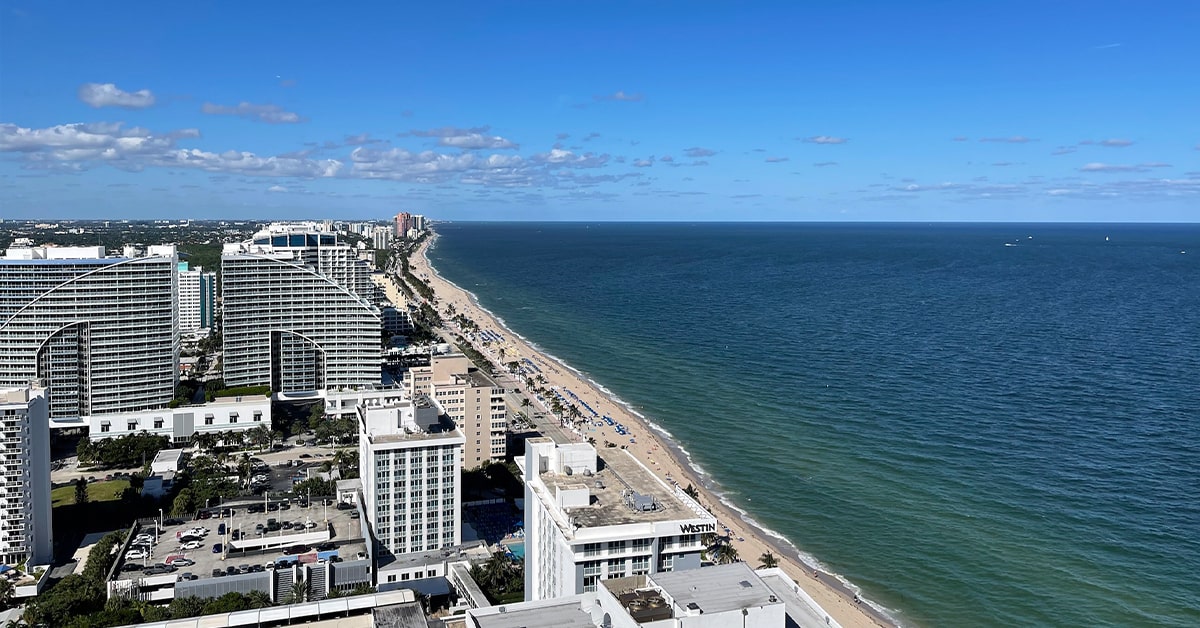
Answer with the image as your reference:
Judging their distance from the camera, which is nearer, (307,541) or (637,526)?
(637,526)

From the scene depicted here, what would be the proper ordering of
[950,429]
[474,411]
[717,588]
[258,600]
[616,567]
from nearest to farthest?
1. [717,588]
2. [616,567]
3. [258,600]
4. [474,411]
5. [950,429]

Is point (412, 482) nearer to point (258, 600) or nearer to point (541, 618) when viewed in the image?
point (258, 600)

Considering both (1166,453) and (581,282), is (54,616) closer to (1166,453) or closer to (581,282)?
(1166,453)

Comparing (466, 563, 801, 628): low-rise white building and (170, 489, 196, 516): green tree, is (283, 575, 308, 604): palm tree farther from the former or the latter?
(466, 563, 801, 628): low-rise white building

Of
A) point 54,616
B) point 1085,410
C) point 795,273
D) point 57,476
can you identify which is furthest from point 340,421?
point 795,273

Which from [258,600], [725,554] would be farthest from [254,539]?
[725,554]

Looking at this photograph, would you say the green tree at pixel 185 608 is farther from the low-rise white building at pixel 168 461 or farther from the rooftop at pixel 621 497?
the low-rise white building at pixel 168 461

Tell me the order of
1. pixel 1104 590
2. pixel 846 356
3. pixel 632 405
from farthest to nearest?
pixel 846 356 < pixel 632 405 < pixel 1104 590
